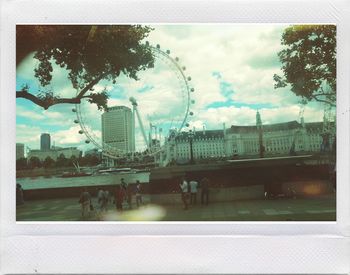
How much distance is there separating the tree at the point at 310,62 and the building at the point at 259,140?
24cm

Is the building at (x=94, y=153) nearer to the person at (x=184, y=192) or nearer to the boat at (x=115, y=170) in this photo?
the boat at (x=115, y=170)

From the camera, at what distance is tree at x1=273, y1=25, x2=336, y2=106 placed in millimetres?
3289

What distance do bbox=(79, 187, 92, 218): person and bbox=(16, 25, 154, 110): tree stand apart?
2.25ft

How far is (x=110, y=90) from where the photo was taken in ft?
11.3

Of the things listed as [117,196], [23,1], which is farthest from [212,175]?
[23,1]

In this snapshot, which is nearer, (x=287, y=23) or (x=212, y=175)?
(x=287, y=23)

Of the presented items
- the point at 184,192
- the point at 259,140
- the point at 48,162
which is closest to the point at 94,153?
the point at 48,162

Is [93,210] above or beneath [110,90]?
beneath

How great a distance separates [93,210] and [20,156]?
0.68 meters

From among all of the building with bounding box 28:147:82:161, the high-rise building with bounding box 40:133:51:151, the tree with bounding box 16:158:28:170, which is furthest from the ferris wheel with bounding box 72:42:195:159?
the tree with bounding box 16:158:28:170

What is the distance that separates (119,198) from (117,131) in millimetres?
516
